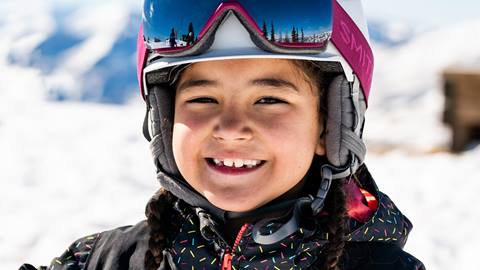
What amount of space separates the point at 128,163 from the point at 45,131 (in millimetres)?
1623

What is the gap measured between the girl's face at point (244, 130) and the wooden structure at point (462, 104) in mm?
6663

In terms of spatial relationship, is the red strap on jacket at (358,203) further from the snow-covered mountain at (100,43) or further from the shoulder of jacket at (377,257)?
the snow-covered mountain at (100,43)

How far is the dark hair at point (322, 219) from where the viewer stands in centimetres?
224

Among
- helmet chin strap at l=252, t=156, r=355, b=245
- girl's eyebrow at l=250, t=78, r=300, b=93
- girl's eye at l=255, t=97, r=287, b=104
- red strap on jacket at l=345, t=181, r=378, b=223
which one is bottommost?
red strap on jacket at l=345, t=181, r=378, b=223

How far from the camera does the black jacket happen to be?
2.26 meters

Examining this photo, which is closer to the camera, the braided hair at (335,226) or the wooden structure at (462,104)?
the braided hair at (335,226)

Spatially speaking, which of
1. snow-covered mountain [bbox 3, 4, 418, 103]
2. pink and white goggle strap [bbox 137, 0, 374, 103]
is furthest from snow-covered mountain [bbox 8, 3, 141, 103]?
pink and white goggle strap [bbox 137, 0, 374, 103]

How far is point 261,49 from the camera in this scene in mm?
2172

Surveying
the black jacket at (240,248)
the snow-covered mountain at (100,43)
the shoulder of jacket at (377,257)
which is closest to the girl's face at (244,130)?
the black jacket at (240,248)

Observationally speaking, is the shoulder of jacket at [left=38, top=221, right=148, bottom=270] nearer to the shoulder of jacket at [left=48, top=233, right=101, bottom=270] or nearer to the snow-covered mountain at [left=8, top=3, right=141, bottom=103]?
the shoulder of jacket at [left=48, top=233, right=101, bottom=270]

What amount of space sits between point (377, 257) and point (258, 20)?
0.83 m

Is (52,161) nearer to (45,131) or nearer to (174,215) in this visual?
(45,131)

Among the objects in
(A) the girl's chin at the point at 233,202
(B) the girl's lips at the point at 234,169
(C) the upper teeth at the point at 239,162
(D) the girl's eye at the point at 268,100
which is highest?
(D) the girl's eye at the point at 268,100

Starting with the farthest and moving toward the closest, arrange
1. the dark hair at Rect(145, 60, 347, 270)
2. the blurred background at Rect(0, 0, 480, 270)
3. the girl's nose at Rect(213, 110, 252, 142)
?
the blurred background at Rect(0, 0, 480, 270)
the dark hair at Rect(145, 60, 347, 270)
the girl's nose at Rect(213, 110, 252, 142)
